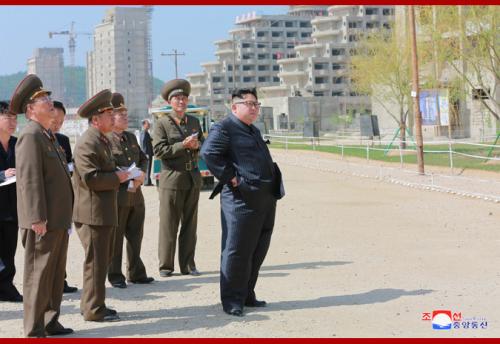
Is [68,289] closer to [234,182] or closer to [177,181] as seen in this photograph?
[177,181]

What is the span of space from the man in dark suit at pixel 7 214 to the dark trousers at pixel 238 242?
2209 mm

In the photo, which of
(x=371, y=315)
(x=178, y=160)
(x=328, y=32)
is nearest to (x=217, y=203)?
(x=178, y=160)

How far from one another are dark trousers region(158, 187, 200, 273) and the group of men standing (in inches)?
0.5

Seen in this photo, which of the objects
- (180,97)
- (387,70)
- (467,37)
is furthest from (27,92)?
(387,70)

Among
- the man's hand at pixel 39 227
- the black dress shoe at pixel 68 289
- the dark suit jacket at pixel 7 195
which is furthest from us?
the black dress shoe at pixel 68 289

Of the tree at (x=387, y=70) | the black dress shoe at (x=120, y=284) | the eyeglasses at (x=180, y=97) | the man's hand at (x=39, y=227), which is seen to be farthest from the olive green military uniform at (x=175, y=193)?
the tree at (x=387, y=70)

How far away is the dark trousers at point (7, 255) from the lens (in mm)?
8578

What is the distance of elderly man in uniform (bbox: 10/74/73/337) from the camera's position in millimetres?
6672

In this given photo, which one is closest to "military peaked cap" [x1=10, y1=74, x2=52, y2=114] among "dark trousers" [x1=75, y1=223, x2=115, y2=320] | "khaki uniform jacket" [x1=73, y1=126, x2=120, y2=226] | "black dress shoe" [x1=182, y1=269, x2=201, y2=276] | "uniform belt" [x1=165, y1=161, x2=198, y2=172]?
"khaki uniform jacket" [x1=73, y1=126, x2=120, y2=226]

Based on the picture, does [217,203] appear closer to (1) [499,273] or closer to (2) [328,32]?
(1) [499,273]

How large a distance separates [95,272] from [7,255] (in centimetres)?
160

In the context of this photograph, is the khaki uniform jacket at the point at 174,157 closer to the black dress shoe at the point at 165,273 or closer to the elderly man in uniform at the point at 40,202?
the black dress shoe at the point at 165,273

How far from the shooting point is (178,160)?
9.92 meters

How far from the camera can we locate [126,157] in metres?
9.28
